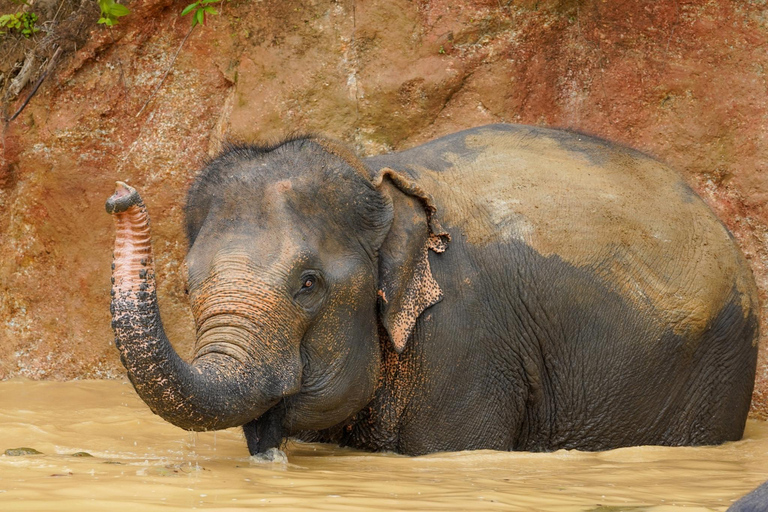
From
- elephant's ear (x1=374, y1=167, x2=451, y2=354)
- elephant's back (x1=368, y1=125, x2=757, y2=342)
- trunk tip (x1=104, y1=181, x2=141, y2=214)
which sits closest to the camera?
trunk tip (x1=104, y1=181, x2=141, y2=214)

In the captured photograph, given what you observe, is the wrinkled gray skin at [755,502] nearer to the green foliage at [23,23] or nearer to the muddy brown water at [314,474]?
the muddy brown water at [314,474]

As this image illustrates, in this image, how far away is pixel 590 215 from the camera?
210 inches

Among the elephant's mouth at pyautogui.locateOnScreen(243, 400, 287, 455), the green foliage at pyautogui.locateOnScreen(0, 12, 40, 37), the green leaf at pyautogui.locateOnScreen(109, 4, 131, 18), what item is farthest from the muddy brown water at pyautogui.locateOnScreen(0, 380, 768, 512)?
the green foliage at pyautogui.locateOnScreen(0, 12, 40, 37)

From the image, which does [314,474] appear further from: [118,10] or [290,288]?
[118,10]

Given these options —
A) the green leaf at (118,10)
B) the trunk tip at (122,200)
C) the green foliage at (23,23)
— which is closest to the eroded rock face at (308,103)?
the green leaf at (118,10)

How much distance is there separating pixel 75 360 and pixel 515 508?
466 cm

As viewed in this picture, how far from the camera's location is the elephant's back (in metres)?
5.25

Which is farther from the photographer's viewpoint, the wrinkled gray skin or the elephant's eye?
the elephant's eye

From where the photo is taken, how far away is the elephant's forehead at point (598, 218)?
525 centimetres

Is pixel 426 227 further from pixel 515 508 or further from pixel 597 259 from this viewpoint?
pixel 515 508

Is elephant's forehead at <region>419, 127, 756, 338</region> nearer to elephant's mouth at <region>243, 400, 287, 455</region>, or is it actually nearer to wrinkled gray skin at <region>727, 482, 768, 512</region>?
elephant's mouth at <region>243, 400, 287, 455</region>

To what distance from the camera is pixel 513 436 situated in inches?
206

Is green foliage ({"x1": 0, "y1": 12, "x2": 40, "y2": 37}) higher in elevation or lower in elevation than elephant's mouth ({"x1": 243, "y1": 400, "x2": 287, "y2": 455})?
higher

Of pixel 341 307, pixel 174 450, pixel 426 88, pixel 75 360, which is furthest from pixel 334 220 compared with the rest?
pixel 75 360
